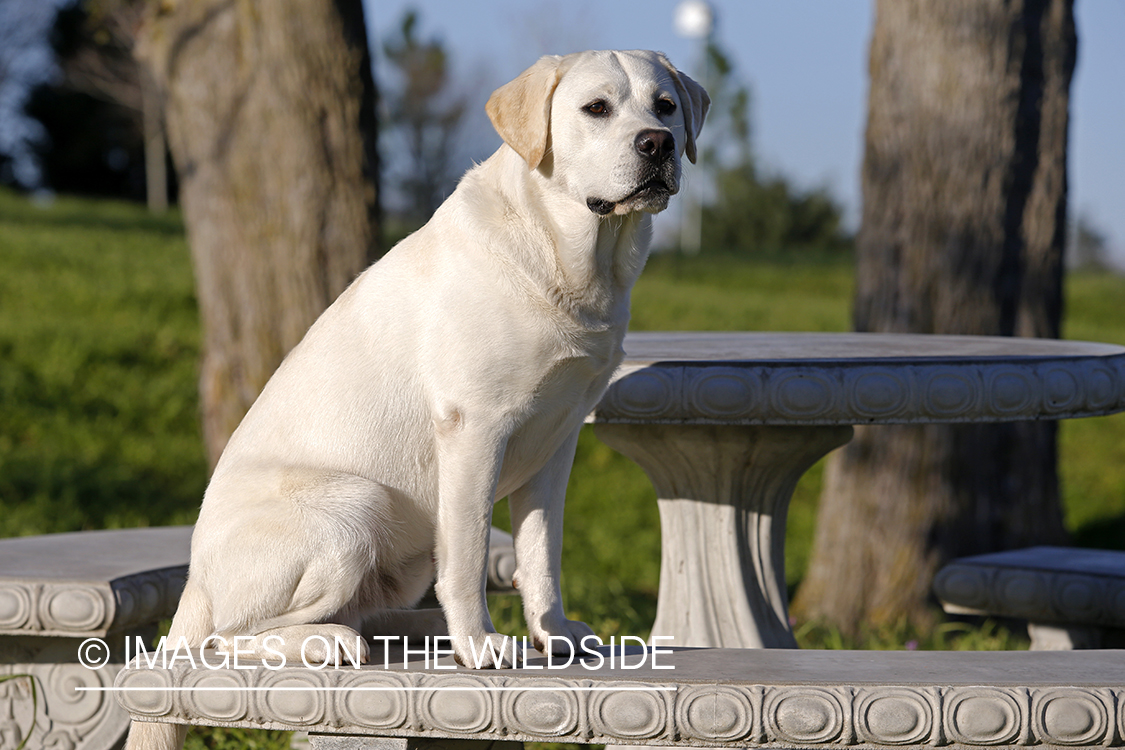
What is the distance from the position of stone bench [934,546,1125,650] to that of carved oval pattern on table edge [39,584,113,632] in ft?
9.84

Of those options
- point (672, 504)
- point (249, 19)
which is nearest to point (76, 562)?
point (672, 504)

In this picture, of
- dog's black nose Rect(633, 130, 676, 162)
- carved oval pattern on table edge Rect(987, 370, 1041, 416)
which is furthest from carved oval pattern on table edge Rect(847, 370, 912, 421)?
dog's black nose Rect(633, 130, 676, 162)

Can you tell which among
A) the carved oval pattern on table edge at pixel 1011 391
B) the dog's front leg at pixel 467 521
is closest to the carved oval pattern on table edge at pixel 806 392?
the carved oval pattern on table edge at pixel 1011 391

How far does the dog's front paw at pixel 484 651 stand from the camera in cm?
210

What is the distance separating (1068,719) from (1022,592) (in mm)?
2302

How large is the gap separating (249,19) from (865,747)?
4.25 metres

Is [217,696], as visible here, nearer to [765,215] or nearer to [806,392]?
[806,392]

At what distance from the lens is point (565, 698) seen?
1914 mm

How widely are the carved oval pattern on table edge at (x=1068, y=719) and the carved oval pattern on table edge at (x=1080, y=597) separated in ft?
7.14

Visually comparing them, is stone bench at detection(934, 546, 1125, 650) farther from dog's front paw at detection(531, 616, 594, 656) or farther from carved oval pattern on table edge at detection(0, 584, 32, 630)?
carved oval pattern on table edge at detection(0, 584, 32, 630)

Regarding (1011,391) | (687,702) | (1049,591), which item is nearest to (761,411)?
(1011,391)

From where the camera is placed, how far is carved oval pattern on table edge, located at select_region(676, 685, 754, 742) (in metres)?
1.85

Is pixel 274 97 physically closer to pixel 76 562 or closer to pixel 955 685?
pixel 76 562

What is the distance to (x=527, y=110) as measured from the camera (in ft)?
7.24
